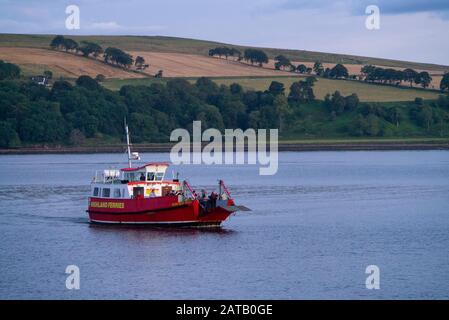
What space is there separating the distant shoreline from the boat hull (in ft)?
332

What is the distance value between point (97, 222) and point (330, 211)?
17.7 meters

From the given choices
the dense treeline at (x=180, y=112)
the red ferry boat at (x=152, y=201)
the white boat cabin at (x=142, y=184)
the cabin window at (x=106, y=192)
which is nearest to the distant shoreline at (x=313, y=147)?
the dense treeline at (x=180, y=112)

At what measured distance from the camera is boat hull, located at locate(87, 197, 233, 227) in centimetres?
6512

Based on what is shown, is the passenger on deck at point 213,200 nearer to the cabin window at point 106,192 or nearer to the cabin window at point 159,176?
the cabin window at point 159,176

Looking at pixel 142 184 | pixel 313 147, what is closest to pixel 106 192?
pixel 142 184

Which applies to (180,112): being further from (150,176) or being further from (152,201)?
(152,201)

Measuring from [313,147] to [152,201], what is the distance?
10803 centimetres

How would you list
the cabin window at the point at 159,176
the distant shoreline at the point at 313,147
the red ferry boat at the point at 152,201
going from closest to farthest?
the red ferry boat at the point at 152,201
the cabin window at the point at 159,176
the distant shoreline at the point at 313,147

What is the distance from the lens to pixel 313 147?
171875 mm

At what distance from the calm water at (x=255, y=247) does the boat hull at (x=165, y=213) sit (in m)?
0.83

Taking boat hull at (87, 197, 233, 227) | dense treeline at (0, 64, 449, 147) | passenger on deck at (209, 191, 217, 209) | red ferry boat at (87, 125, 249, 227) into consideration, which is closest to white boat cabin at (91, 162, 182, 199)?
red ferry boat at (87, 125, 249, 227)

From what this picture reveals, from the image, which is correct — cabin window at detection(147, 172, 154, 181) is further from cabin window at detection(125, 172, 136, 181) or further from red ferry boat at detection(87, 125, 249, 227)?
cabin window at detection(125, 172, 136, 181)

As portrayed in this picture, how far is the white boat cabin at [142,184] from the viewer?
6681 centimetres

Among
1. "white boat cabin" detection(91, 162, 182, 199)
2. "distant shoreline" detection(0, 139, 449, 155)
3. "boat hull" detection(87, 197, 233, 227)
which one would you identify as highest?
"white boat cabin" detection(91, 162, 182, 199)
